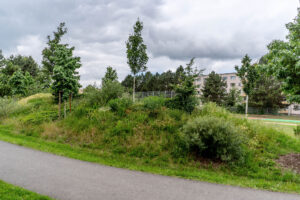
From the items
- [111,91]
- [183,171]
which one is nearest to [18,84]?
[111,91]

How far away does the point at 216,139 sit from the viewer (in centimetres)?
604

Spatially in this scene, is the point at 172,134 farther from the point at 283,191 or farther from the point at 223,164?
the point at 283,191

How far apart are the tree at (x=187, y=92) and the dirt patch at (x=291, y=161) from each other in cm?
478

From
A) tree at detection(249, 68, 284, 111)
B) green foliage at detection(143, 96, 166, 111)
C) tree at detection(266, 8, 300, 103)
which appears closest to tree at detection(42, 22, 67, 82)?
green foliage at detection(143, 96, 166, 111)

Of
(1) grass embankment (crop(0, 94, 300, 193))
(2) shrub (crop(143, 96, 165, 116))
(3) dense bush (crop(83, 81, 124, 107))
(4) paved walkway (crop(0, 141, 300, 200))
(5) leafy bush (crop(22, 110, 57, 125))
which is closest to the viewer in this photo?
(4) paved walkway (crop(0, 141, 300, 200))

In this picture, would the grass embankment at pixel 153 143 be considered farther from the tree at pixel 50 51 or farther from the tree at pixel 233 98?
the tree at pixel 233 98

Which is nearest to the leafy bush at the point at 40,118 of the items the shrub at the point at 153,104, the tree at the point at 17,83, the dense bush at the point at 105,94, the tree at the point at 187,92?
the dense bush at the point at 105,94

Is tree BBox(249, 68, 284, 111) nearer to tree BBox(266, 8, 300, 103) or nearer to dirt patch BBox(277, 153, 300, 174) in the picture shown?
tree BBox(266, 8, 300, 103)

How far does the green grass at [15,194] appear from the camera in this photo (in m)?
3.51

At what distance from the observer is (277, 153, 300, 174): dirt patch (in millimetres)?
6260

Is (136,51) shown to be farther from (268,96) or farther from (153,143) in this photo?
(268,96)

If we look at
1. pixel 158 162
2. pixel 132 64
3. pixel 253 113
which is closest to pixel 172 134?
pixel 158 162

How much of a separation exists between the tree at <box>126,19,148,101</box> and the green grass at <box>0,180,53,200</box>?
13959mm

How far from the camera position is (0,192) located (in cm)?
370
